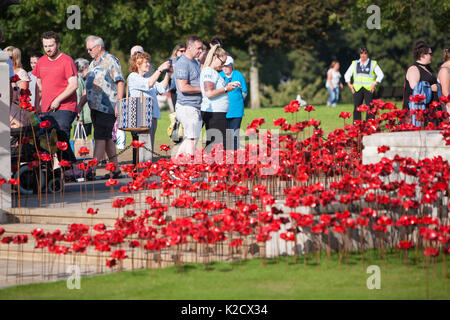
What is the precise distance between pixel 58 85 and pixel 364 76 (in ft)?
31.1

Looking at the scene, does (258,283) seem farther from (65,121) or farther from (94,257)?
(65,121)

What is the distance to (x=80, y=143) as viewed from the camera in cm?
1498

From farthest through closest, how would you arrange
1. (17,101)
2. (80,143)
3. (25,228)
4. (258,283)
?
(80,143) < (17,101) < (25,228) < (258,283)

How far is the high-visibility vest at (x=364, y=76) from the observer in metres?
20.0

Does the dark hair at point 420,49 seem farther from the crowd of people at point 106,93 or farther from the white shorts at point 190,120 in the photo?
the white shorts at point 190,120

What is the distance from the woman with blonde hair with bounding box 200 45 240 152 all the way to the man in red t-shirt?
179 centimetres

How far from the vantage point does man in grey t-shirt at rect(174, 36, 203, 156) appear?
12188 mm

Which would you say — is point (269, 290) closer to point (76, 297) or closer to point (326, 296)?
point (326, 296)

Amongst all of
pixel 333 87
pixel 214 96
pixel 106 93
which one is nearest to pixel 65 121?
pixel 106 93

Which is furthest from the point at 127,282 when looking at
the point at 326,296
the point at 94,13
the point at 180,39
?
the point at 180,39

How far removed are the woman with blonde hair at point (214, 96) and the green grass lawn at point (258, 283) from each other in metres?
4.33

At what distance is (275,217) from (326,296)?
1.58 m

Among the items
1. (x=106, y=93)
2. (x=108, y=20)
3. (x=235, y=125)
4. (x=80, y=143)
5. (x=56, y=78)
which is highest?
(x=108, y=20)

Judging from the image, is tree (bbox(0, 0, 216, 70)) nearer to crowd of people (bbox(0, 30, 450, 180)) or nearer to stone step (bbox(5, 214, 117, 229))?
crowd of people (bbox(0, 30, 450, 180))
